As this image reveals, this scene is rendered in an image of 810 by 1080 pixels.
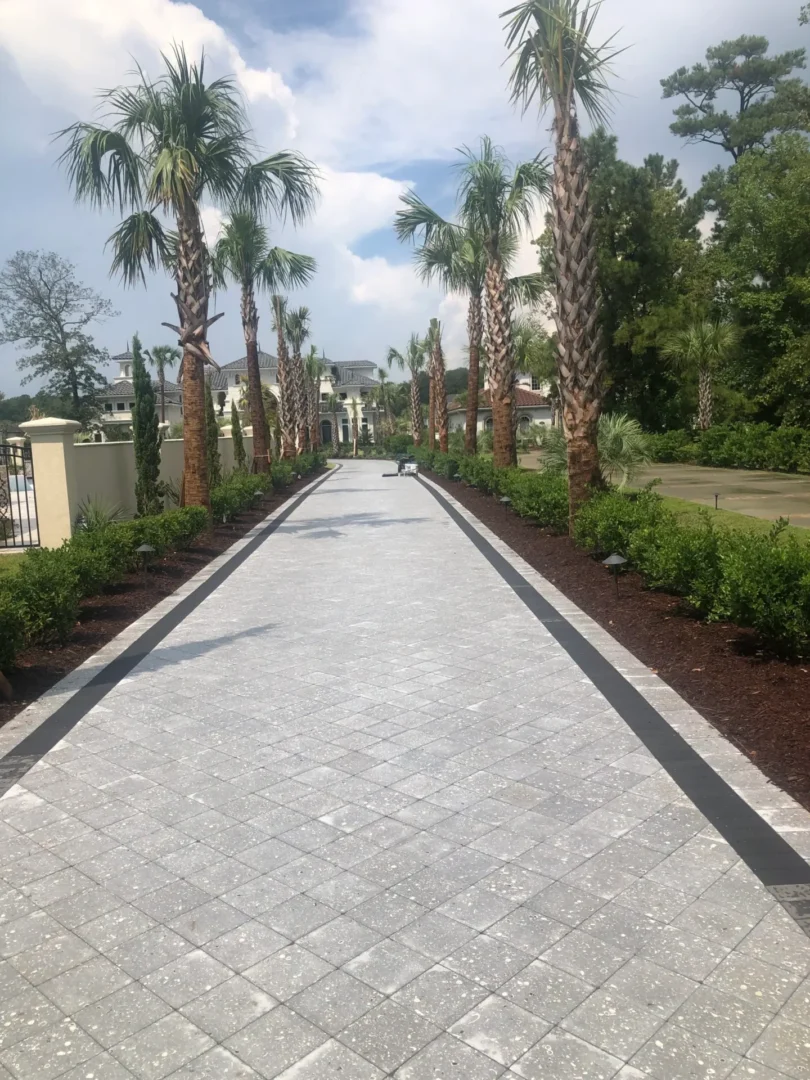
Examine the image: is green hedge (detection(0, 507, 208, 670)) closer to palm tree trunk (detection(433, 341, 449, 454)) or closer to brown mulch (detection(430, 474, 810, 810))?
brown mulch (detection(430, 474, 810, 810))

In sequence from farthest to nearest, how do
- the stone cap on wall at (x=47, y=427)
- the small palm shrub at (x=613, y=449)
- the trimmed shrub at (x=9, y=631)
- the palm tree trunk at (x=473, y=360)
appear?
the palm tree trunk at (x=473, y=360)
the small palm shrub at (x=613, y=449)
the stone cap on wall at (x=47, y=427)
the trimmed shrub at (x=9, y=631)

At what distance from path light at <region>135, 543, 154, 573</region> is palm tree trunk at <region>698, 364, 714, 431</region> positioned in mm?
28856

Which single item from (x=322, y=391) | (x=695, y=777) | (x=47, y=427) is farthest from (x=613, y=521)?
(x=322, y=391)

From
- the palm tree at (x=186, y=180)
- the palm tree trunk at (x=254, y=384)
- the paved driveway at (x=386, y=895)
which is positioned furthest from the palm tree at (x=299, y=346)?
the paved driveway at (x=386, y=895)

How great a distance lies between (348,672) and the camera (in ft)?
22.4

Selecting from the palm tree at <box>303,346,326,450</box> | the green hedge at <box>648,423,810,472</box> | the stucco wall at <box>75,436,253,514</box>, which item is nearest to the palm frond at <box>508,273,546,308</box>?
the green hedge at <box>648,423,810,472</box>

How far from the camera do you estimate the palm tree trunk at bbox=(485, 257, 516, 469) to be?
2048 centimetres

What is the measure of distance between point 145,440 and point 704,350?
948 inches

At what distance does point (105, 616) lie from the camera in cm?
889

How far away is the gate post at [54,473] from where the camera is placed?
13.1 meters

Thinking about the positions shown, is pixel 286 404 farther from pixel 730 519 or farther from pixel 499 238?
pixel 730 519

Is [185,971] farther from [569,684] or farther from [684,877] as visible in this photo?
[569,684]

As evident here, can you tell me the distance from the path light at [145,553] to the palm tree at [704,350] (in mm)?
27887

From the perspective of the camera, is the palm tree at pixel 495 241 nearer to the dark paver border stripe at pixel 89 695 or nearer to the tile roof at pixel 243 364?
the dark paver border stripe at pixel 89 695
